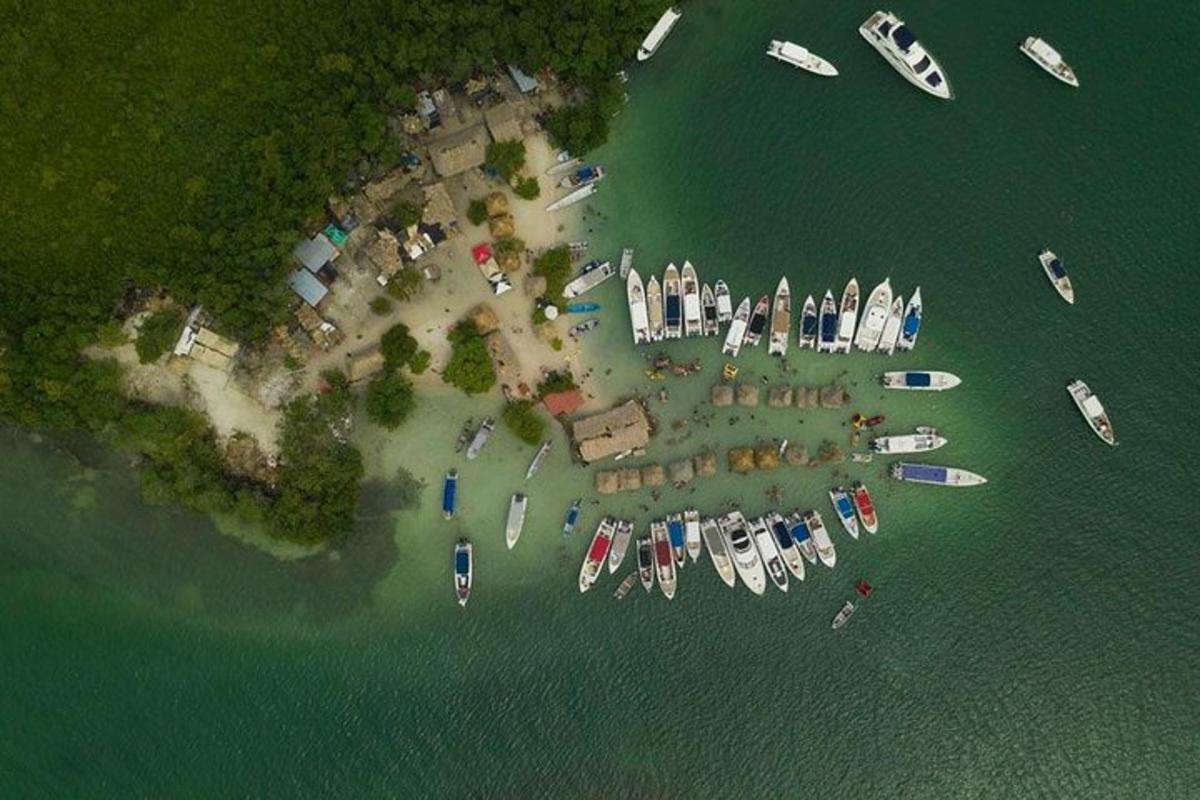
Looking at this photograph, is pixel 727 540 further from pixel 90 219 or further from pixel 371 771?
pixel 90 219

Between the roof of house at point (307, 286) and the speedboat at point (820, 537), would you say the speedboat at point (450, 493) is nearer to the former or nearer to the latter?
the roof of house at point (307, 286)

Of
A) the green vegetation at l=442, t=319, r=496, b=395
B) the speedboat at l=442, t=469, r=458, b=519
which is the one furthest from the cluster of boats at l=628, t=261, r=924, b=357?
the speedboat at l=442, t=469, r=458, b=519

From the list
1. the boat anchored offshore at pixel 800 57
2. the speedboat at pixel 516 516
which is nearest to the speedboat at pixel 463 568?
the speedboat at pixel 516 516

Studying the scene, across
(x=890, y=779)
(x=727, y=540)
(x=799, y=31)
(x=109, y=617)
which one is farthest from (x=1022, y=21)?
(x=109, y=617)

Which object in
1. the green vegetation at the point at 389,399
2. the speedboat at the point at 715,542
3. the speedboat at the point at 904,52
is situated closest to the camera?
the green vegetation at the point at 389,399

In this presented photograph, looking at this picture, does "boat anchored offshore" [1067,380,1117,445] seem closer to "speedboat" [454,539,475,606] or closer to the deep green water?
the deep green water
